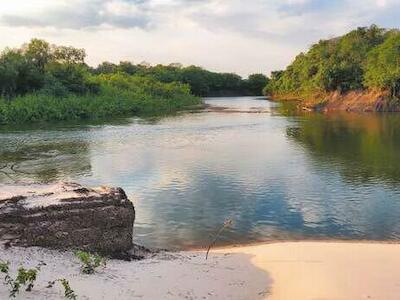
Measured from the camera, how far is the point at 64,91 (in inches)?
2452

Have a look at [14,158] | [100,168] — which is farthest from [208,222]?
[14,158]

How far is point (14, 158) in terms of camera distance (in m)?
26.7

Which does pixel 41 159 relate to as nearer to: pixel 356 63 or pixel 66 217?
pixel 66 217

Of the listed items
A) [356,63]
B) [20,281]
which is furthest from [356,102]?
[20,281]

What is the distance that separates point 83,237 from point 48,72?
2349 inches

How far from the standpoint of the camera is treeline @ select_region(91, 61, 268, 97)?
12950cm

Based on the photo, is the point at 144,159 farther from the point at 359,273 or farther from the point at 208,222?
the point at 359,273

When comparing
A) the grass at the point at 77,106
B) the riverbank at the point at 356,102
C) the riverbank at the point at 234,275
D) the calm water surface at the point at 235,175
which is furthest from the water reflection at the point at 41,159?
the riverbank at the point at 356,102

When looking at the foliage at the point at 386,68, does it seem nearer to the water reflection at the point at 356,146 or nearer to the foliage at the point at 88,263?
the water reflection at the point at 356,146

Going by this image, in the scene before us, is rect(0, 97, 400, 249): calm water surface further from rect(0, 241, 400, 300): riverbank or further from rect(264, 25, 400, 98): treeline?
rect(264, 25, 400, 98): treeline

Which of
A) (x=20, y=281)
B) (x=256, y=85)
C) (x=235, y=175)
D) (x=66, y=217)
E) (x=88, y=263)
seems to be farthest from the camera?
(x=256, y=85)

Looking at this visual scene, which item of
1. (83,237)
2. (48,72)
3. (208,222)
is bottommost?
(208,222)

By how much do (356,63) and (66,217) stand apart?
2726 inches

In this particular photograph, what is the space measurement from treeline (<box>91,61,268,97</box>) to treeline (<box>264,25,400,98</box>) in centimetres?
3863
